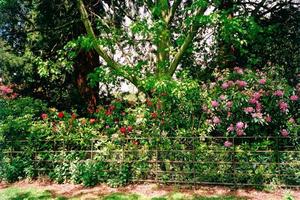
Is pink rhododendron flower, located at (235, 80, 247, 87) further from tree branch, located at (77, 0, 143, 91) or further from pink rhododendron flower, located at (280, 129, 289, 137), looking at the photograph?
tree branch, located at (77, 0, 143, 91)

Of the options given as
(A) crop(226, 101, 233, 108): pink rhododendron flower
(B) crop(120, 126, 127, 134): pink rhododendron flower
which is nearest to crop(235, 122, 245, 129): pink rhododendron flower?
(A) crop(226, 101, 233, 108): pink rhododendron flower

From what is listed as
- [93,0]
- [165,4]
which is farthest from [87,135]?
[93,0]

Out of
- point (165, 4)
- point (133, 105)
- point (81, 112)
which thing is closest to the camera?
point (165, 4)

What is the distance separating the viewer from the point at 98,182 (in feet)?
27.6

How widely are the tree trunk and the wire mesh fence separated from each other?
11.4ft

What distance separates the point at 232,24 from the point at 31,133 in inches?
211

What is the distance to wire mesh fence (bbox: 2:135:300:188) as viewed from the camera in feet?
25.2

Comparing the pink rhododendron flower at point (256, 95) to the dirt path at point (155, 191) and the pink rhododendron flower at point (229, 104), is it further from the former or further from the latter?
the dirt path at point (155, 191)

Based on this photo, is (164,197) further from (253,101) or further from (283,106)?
(283,106)

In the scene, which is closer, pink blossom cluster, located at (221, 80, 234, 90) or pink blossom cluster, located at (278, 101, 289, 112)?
pink blossom cluster, located at (278, 101, 289, 112)

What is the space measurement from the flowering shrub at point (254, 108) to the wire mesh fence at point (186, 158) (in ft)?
0.75

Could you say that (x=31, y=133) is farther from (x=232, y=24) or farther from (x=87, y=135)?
(x=232, y=24)

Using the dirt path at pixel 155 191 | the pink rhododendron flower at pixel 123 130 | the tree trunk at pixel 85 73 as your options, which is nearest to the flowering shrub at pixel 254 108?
the dirt path at pixel 155 191

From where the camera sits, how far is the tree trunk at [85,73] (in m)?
12.3
